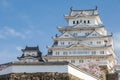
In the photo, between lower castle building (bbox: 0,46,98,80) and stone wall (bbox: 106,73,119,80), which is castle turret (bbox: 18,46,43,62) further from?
lower castle building (bbox: 0,46,98,80)

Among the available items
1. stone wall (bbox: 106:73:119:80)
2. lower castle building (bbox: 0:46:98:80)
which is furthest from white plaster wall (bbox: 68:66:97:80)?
stone wall (bbox: 106:73:119:80)

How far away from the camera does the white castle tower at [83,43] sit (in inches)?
2160

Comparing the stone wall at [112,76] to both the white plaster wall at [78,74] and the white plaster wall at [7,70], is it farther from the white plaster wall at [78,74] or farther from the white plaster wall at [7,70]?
the white plaster wall at [7,70]

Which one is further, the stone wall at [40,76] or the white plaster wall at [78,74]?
the white plaster wall at [78,74]

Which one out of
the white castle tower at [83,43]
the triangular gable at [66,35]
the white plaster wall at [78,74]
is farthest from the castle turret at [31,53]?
the white plaster wall at [78,74]

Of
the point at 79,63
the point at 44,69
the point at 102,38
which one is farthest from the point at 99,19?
the point at 44,69

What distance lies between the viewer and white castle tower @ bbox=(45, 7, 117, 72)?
54875 mm

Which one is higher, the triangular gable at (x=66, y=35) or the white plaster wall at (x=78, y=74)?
the triangular gable at (x=66, y=35)

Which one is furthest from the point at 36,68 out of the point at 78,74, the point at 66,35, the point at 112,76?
the point at 66,35

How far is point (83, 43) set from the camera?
56.1 m

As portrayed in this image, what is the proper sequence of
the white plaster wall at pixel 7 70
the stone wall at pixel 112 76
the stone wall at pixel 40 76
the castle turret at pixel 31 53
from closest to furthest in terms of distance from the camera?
the stone wall at pixel 40 76, the white plaster wall at pixel 7 70, the stone wall at pixel 112 76, the castle turret at pixel 31 53

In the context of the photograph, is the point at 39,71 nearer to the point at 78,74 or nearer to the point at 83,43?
the point at 78,74

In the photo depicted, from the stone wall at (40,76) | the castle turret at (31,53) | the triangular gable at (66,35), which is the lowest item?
the stone wall at (40,76)

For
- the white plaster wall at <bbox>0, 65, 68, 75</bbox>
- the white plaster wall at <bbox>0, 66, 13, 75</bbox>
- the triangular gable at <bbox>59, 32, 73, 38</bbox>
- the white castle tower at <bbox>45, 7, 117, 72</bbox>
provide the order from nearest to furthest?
the white plaster wall at <bbox>0, 65, 68, 75</bbox>, the white plaster wall at <bbox>0, 66, 13, 75</bbox>, the white castle tower at <bbox>45, 7, 117, 72</bbox>, the triangular gable at <bbox>59, 32, 73, 38</bbox>
